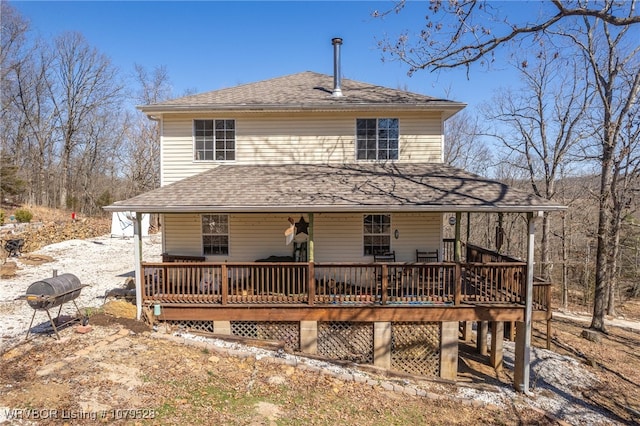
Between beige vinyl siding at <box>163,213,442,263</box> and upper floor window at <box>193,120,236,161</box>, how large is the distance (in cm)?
220

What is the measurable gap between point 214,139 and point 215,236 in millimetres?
3145

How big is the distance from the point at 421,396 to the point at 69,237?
21.9 m

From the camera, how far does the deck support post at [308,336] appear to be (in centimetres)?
895

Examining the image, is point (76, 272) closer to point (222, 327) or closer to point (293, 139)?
point (222, 327)

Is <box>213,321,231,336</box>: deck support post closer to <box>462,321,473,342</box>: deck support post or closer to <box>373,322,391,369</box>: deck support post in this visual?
<box>373,322,391,369</box>: deck support post

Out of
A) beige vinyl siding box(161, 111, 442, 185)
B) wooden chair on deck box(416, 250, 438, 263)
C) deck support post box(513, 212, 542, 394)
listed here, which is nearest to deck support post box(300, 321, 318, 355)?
wooden chair on deck box(416, 250, 438, 263)

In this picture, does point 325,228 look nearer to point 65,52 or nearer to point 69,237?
point 69,237

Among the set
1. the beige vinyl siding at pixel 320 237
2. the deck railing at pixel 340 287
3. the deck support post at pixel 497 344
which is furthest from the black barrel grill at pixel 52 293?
the deck support post at pixel 497 344

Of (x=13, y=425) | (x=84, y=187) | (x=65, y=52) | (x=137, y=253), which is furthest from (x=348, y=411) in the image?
(x=65, y=52)

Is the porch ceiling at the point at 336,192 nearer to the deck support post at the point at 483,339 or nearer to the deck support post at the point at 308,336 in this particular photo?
the deck support post at the point at 308,336

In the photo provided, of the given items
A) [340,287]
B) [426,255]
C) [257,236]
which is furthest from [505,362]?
[257,236]

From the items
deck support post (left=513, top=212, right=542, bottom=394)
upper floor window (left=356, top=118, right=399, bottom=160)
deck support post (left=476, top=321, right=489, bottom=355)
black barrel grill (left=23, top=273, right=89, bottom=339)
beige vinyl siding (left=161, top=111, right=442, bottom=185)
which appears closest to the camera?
black barrel grill (left=23, top=273, right=89, bottom=339)

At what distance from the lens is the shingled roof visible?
1125 cm

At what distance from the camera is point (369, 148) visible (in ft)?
39.3
